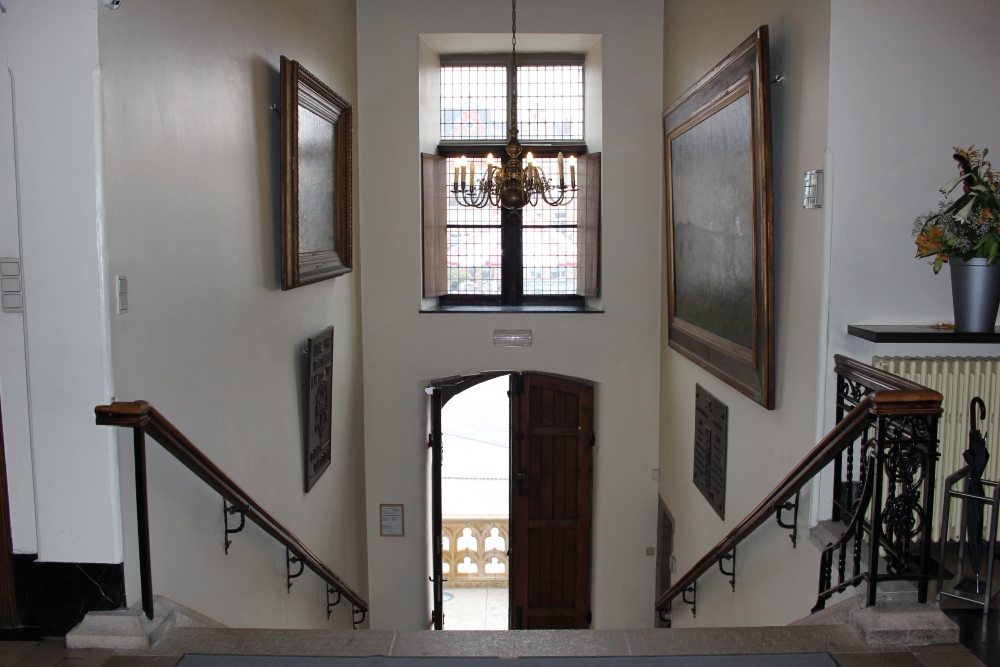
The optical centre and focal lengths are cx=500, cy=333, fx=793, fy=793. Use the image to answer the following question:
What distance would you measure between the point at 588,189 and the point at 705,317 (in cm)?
232

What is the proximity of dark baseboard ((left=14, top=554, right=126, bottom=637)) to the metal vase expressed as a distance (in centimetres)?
345

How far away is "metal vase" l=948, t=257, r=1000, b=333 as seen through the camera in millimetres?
3246

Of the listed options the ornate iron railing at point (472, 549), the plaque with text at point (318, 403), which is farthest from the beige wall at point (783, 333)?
the ornate iron railing at point (472, 549)

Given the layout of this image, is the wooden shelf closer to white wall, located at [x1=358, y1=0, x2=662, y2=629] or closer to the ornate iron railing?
white wall, located at [x1=358, y1=0, x2=662, y2=629]

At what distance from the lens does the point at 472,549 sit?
9898 millimetres

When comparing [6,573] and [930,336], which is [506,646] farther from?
[930,336]

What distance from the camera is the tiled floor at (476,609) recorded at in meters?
9.01

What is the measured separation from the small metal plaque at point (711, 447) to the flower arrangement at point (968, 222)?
6.88ft

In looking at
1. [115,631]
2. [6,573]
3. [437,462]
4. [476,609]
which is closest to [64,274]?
[6,573]

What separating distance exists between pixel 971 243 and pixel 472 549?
25.2ft

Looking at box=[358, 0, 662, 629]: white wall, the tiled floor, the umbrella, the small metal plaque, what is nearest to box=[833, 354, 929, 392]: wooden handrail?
the umbrella

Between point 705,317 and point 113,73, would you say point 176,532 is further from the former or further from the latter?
point 705,317

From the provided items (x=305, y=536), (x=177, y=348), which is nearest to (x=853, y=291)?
(x=177, y=348)

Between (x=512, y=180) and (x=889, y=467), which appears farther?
(x=512, y=180)
